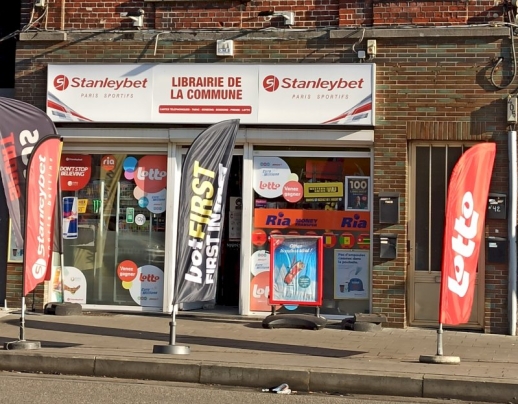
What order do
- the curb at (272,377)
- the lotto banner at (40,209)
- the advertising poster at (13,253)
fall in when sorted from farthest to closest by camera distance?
the advertising poster at (13,253)
the lotto banner at (40,209)
the curb at (272,377)

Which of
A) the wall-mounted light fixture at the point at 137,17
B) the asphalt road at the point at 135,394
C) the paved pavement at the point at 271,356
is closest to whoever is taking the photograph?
the asphalt road at the point at 135,394

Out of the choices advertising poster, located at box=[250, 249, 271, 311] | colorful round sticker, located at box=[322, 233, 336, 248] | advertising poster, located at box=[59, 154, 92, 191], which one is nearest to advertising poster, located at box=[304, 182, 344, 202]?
colorful round sticker, located at box=[322, 233, 336, 248]

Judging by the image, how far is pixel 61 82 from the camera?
45.4 ft

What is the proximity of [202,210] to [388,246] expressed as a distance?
3.61 meters

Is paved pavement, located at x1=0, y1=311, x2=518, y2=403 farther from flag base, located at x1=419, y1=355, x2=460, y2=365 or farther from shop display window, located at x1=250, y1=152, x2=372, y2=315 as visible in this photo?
shop display window, located at x1=250, y1=152, x2=372, y2=315

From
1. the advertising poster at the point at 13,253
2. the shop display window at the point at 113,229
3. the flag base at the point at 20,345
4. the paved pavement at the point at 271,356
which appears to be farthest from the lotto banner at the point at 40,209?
the advertising poster at the point at 13,253

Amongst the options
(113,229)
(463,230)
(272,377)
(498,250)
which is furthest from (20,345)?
(498,250)

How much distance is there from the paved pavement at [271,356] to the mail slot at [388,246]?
3.46 feet

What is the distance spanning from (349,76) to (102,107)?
3.67m

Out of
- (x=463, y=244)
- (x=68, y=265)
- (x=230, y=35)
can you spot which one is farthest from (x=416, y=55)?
(x=68, y=265)

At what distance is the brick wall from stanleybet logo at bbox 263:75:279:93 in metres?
0.80

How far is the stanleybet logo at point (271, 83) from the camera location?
43.9 ft

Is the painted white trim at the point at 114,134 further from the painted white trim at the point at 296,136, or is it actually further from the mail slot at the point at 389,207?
the mail slot at the point at 389,207

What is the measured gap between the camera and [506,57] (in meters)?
12.9
